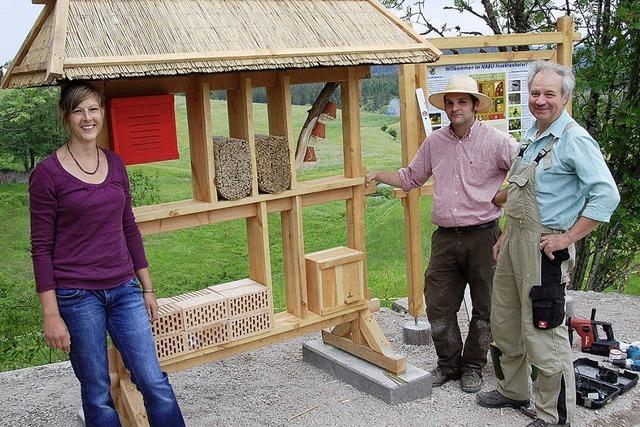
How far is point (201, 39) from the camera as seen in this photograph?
A: 3.55 metres

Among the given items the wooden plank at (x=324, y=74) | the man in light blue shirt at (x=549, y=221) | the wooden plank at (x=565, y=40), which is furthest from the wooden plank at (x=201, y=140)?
the wooden plank at (x=565, y=40)

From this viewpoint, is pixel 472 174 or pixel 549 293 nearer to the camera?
pixel 549 293

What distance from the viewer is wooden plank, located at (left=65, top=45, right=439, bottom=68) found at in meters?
3.16

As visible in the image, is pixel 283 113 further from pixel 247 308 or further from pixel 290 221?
pixel 247 308

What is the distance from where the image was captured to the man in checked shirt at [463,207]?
425 cm

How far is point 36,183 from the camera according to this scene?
9.93ft

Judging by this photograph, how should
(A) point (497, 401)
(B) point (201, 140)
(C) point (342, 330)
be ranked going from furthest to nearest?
(C) point (342, 330), (A) point (497, 401), (B) point (201, 140)

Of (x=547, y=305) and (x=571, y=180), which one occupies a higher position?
(x=571, y=180)

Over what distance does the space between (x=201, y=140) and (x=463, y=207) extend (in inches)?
64.6

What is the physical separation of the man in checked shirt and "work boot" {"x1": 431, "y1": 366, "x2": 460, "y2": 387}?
4 cm

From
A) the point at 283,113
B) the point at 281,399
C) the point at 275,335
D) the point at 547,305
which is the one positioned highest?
the point at 283,113

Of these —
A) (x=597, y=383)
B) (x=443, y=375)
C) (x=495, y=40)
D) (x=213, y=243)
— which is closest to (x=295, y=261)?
(x=443, y=375)

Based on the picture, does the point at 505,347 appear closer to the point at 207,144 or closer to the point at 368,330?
the point at 368,330

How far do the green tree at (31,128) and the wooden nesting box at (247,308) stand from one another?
3457 millimetres
